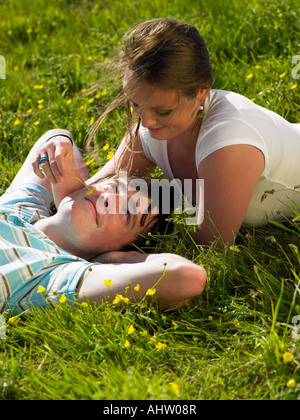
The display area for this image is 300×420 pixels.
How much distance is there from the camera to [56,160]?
2707 millimetres

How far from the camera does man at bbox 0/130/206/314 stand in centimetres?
214

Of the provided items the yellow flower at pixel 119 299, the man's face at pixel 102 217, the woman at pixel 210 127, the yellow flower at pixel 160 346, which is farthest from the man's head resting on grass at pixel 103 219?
the yellow flower at pixel 160 346

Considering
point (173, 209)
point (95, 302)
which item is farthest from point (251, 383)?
point (173, 209)

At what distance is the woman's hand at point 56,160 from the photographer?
2.71m

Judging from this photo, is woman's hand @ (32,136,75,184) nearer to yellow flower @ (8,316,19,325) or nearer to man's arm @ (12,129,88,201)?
man's arm @ (12,129,88,201)

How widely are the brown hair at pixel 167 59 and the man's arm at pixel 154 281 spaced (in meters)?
0.72

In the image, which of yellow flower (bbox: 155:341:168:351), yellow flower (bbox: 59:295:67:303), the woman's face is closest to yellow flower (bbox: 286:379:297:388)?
yellow flower (bbox: 155:341:168:351)

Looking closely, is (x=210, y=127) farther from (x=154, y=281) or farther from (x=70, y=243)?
(x=70, y=243)

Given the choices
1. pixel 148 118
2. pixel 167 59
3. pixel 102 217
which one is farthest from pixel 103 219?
pixel 167 59

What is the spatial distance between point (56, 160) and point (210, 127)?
0.81 metres

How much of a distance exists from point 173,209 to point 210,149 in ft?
1.84

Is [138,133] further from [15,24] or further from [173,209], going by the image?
[15,24]

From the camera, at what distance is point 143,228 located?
8.83ft
